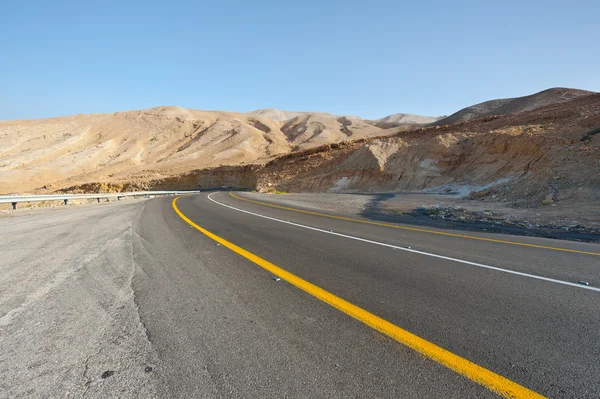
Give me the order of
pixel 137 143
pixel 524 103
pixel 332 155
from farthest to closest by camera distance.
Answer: pixel 137 143, pixel 524 103, pixel 332 155

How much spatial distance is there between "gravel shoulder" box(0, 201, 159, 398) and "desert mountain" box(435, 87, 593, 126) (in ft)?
220

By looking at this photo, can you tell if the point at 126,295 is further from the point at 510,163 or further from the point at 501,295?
the point at 510,163

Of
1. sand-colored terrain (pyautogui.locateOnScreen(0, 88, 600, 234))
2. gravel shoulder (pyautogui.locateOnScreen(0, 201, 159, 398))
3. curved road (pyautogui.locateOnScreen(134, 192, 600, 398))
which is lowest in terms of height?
curved road (pyautogui.locateOnScreen(134, 192, 600, 398))

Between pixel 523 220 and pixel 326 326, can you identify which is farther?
pixel 523 220

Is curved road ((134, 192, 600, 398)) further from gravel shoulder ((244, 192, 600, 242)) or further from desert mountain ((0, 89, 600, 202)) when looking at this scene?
desert mountain ((0, 89, 600, 202))

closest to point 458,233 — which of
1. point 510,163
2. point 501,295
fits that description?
point 501,295

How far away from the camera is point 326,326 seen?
3.04 m

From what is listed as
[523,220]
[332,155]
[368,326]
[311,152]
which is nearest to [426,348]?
[368,326]

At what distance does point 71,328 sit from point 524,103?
274 feet

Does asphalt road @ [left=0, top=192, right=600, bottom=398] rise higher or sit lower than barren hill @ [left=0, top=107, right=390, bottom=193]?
lower

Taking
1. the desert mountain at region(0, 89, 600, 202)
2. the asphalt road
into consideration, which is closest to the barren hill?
the desert mountain at region(0, 89, 600, 202)

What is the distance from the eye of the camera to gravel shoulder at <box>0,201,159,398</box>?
2295 mm

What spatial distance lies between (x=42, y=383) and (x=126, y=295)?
1.61 metres

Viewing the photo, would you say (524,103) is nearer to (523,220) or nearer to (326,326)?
(523,220)
